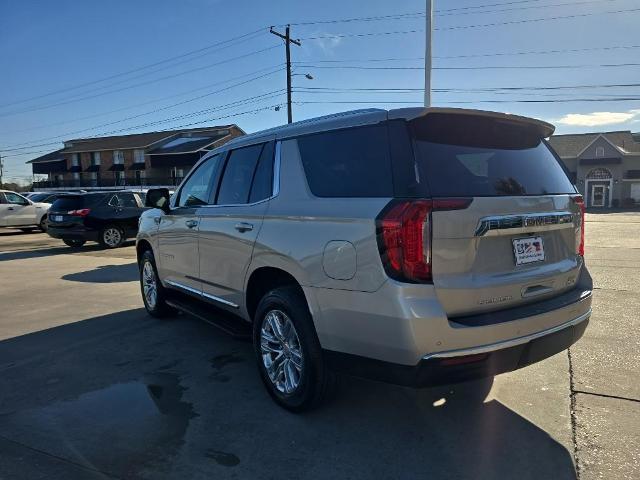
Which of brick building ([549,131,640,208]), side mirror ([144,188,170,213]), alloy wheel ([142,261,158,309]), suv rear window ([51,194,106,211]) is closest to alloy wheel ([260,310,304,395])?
side mirror ([144,188,170,213])

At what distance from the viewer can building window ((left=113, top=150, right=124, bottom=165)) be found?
58375 mm

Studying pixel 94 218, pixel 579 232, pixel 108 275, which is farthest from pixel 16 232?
pixel 579 232

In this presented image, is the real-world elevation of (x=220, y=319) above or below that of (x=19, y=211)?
below

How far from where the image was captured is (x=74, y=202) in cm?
1427

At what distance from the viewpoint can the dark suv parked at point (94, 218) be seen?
45.9 feet

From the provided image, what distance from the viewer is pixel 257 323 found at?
3.76 m

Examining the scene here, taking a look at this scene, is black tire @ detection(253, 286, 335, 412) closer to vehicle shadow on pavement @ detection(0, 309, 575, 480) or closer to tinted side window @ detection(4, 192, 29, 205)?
vehicle shadow on pavement @ detection(0, 309, 575, 480)

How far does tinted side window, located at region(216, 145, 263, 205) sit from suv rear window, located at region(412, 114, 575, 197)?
1.65 meters

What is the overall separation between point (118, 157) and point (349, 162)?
61.1 m

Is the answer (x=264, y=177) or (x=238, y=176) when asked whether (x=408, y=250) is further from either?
(x=238, y=176)

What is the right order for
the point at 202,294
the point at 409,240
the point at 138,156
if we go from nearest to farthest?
1. the point at 409,240
2. the point at 202,294
3. the point at 138,156

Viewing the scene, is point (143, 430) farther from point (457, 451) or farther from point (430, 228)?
point (430, 228)

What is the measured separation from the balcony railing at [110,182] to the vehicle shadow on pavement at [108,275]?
43373 mm

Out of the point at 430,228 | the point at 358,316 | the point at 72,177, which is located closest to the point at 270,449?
the point at 358,316
